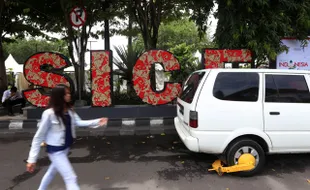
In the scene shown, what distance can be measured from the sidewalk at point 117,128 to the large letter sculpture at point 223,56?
206 centimetres

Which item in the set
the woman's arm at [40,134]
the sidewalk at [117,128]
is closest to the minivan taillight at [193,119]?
the woman's arm at [40,134]

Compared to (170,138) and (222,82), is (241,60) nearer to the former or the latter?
(170,138)

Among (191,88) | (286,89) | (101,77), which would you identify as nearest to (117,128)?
(101,77)

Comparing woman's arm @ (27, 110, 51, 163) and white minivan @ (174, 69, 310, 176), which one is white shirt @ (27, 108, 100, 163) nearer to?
woman's arm @ (27, 110, 51, 163)

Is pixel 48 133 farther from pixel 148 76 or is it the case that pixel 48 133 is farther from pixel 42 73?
pixel 42 73

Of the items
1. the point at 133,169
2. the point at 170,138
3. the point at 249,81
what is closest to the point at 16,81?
the point at 170,138

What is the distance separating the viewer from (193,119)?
4.63 m

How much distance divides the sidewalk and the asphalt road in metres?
1.12

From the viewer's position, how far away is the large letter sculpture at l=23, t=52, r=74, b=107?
341 inches

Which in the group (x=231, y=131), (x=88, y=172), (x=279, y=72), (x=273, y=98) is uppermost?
(x=279, y=72)

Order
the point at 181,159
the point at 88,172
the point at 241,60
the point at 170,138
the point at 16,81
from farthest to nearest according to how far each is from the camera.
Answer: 1. the point at 16,81
2. the point at 241,60
3. the point at 170,138
4. the point at 181,159
5. the point at 88,172

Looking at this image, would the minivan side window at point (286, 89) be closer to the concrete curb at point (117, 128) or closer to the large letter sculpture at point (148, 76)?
the concrete curb at point (117, 128)

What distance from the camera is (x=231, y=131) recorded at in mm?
4637

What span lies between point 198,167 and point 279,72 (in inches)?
83.2
